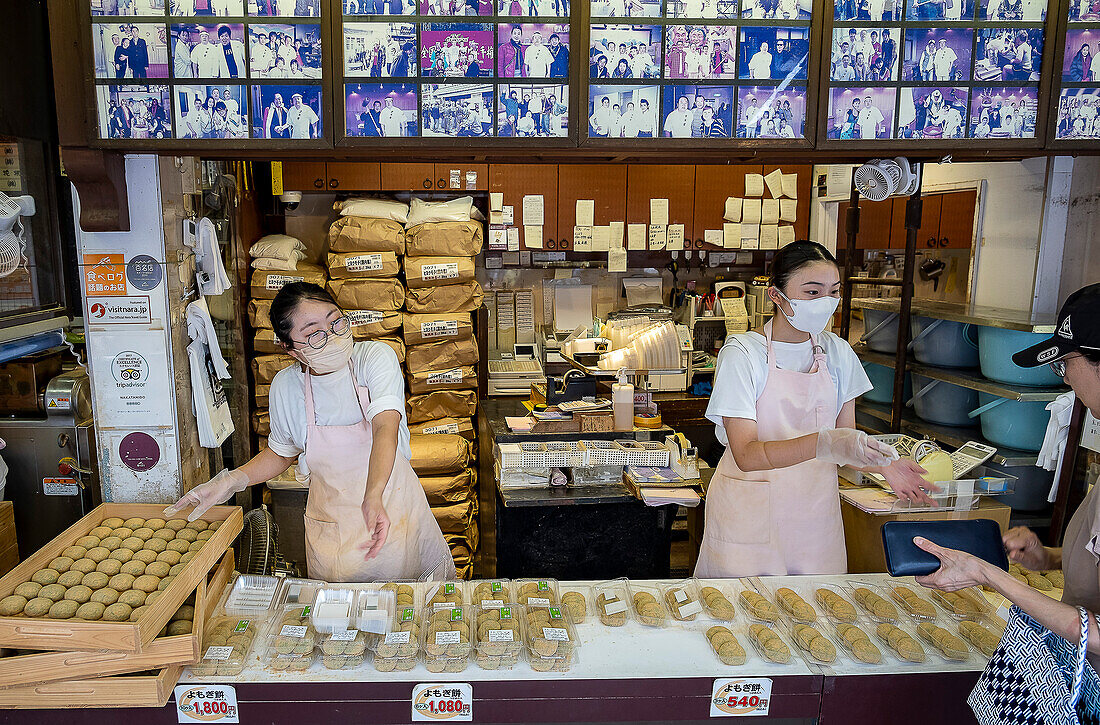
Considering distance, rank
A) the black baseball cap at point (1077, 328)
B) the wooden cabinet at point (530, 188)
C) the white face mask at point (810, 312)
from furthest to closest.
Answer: the wooden cabinet at point (530, 188), the white face mask at point (810, 312), the black baseball cap at point (1077, 328)

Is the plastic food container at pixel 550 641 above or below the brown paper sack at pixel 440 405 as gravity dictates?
above

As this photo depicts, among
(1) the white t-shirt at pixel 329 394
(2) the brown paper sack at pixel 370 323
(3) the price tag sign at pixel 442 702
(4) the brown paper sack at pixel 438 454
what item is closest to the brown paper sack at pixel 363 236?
(2) the brown paper sack at pixel 370 323

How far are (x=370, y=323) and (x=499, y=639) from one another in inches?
141

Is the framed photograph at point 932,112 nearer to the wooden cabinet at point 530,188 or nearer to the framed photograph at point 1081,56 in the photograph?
the framed photograph at point 1081,56

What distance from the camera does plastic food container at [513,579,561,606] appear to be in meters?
2.27

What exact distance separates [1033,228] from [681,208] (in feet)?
10.2

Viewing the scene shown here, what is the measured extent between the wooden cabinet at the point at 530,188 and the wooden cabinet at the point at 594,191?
0.20 feet

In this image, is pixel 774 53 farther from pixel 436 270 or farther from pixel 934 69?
pixel 436 270

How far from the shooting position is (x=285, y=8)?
7.72 ft

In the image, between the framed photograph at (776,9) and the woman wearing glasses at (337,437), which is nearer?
the framed photograph at (776,9)

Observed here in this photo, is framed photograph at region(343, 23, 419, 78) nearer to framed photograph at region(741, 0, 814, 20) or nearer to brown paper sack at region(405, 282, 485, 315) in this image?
framed photograph at region(741, 0, 814, 20)

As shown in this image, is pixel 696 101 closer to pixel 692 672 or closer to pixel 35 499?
pixel 692 672

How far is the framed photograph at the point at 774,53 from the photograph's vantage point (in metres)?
2.47

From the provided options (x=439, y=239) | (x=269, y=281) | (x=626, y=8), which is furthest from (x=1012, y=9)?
(x=269, y=281)
